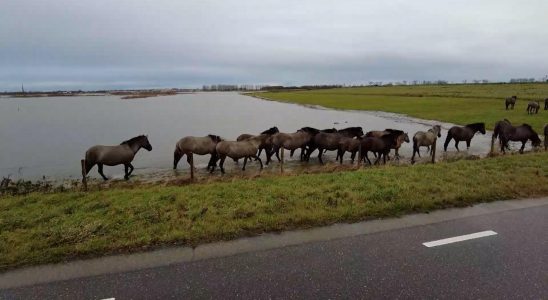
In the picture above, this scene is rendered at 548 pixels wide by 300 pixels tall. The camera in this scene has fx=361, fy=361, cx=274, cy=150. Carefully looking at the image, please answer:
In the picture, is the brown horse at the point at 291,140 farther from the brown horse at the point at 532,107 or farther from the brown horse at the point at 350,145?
the brown horse at the point at 532,107

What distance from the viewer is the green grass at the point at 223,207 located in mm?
6137

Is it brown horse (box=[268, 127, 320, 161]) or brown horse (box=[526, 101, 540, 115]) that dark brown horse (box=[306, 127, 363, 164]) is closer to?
brown horse (box=[268, 127, 320, 161])

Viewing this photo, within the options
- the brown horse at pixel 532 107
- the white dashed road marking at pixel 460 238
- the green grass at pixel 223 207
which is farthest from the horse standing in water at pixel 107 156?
the brown horse at pixel 532 107

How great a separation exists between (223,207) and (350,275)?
12.2 feet

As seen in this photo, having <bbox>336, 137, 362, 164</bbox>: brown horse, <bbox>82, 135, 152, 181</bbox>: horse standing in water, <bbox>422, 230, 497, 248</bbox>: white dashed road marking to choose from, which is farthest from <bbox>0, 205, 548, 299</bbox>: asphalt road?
<bbox>336, 137, 362, 164</bbox>: brown horse

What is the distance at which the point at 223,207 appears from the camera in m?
7.94

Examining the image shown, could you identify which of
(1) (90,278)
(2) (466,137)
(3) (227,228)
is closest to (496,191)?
(3) (227,228)

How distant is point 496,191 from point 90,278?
8735mm

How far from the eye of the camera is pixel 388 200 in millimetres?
8195

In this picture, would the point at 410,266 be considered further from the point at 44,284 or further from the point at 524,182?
the point at 524,182

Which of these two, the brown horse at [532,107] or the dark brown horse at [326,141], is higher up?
the brown horse at [532,107]

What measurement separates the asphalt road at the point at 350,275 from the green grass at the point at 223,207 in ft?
3.17

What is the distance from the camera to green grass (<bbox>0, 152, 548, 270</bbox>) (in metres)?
6.14

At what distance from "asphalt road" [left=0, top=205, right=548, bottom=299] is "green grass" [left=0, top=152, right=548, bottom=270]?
96 centimetres
